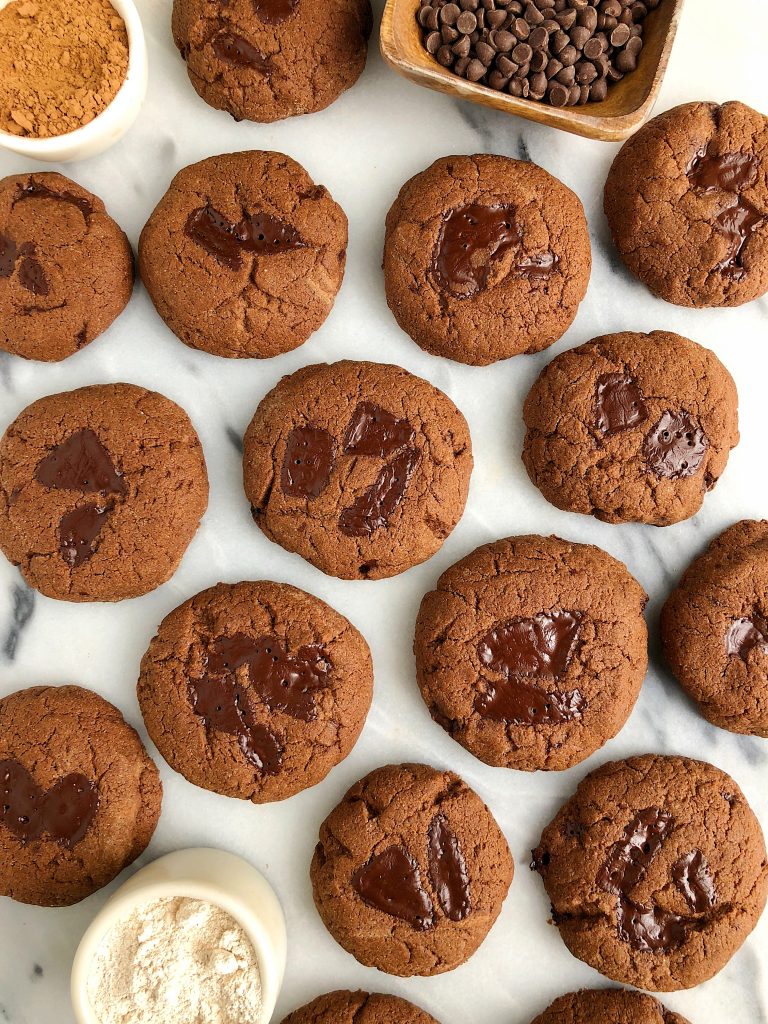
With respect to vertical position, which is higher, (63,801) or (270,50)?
(270,50)

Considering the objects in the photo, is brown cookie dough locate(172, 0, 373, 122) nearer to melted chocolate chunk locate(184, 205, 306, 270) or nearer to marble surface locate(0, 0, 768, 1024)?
marble surface locate(0, 0, 768, 1024)

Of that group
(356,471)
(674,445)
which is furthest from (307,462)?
(674,445)

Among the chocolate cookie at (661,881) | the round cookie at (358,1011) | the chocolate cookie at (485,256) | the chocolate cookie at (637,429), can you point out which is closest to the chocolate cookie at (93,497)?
the chocolate cookie at (485,256)

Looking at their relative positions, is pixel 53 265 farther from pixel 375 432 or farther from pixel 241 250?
pixel 375 432

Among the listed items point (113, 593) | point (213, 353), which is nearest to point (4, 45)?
point (213, 353)

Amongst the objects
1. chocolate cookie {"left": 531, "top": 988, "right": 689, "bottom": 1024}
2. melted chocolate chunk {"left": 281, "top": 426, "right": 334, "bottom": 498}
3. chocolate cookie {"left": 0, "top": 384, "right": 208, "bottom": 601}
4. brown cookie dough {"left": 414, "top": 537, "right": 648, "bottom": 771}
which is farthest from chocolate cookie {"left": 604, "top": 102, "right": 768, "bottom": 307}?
chocolate cookie {"left": 531, "top": 988, "right": 689, "bottom": 1024}

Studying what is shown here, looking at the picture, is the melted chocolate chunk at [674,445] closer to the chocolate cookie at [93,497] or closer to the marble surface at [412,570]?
the marble surface at [412,570]

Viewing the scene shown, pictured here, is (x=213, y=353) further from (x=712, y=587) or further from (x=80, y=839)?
(x=712, y=587)
